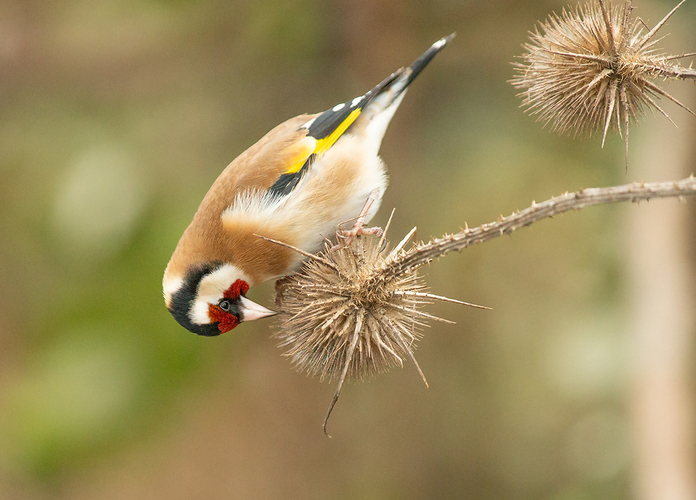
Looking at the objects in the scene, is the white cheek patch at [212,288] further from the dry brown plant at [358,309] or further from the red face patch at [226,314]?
the dry brown plant at [358,309]

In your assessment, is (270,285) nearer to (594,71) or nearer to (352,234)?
(352,234)

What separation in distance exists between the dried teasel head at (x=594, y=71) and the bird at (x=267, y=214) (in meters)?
0.45

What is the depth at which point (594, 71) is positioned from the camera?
1.21m

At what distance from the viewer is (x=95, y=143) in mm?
3299

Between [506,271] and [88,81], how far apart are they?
9.32 feet

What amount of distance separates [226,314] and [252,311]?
78mm

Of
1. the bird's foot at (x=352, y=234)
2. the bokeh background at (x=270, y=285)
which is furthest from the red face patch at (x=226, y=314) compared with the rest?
the bokeh background at (x=270, y=285)

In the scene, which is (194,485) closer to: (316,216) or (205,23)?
(316,216)

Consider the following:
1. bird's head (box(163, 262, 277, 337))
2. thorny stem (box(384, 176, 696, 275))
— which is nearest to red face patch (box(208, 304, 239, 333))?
bird's head (box(163, 262, 277, 337))

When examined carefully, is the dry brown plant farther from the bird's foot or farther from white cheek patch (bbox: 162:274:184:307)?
white cheek patch (bbox: 162:274:184:307)

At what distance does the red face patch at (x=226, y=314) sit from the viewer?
1551 mm

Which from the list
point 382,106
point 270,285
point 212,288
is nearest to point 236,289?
point 212,288

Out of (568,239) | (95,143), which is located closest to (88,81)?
(95,143)

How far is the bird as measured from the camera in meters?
1.58
